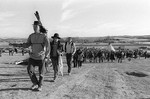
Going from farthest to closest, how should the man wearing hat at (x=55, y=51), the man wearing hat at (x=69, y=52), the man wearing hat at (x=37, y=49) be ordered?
the man wearing hat at (x=69, y=52) < the man wearing hat at (x=55, y=51) < the man wearing hat at (x=37, y=49)

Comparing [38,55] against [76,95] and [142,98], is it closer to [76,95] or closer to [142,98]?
[76,95]

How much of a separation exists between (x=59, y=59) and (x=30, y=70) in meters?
2.59

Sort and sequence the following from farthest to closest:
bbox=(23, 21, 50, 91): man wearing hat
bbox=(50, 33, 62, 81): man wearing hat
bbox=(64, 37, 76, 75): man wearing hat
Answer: bbox=(64, 37, 76, 75): man wearing hat
bbox=(50, 33, 62, 81): man wearing hat
bbox=(23, 21, 50, 91): man wearing hat

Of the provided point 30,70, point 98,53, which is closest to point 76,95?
point 30,70

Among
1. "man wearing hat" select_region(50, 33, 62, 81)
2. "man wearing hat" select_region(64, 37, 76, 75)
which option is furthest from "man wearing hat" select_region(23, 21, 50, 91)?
"man wearing hat" select_region(64, 37, 76, 75)

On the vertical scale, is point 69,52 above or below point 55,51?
below

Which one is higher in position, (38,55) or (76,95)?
(38,55)

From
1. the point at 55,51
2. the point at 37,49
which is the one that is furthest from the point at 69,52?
the point at 37,49

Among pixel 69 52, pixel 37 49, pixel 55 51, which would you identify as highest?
pixel 37 49

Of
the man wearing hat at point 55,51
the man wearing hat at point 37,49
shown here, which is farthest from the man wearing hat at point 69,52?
the man wearing hat at point 37,49

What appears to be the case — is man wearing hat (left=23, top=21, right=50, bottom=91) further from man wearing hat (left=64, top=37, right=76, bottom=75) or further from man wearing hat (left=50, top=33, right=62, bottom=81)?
man wearing hat (left=64, top=37, right=76, bottom=75)

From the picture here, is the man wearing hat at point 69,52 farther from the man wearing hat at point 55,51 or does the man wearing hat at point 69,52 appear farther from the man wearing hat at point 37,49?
the man wearing hat at point 37,49

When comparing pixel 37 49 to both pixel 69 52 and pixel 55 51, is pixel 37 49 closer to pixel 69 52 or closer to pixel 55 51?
pixel 55 51

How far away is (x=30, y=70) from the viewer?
7164 millimetres
